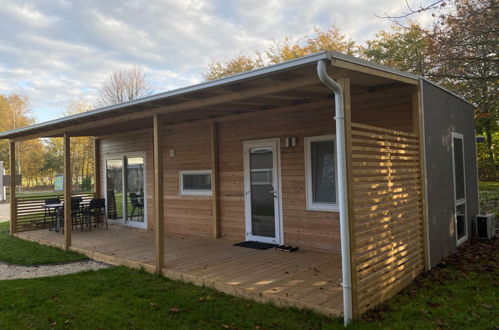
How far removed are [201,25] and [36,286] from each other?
20.2 m

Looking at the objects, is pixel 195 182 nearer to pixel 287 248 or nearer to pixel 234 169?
pixel 234 169

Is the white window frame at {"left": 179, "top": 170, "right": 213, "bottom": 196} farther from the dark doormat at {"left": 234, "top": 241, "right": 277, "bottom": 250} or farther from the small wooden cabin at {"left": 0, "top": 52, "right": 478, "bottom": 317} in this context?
the dark doormat at {"left": 234, "top": 241, "right": 277, "bottom": 250}

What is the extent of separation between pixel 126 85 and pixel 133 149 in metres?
18.6

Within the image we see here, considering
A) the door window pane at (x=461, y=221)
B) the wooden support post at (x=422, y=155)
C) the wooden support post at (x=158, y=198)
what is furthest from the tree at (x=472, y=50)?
the wooden support post at (x=158, y=198)

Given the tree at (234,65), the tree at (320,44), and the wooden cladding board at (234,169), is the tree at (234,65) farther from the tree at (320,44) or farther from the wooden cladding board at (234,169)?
the wooden cladding board at (234,169)

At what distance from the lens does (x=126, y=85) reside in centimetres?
2577

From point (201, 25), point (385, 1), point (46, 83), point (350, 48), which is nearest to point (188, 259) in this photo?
point (385, 1)

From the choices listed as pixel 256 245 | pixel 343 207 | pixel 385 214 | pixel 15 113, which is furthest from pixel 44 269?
pixel 15 113

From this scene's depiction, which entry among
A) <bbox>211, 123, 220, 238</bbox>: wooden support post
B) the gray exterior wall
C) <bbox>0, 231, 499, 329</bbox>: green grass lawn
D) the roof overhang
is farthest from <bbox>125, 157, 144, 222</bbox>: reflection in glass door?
the gray exterior wall

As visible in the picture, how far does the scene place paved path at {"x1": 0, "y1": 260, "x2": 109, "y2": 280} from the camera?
5.24 metres

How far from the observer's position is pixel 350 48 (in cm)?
1889

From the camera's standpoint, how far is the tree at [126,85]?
25.7 m

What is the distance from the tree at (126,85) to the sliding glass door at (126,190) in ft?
56.9

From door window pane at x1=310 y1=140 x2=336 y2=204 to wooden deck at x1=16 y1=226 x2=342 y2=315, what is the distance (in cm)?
87
